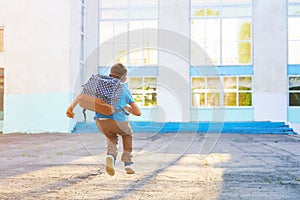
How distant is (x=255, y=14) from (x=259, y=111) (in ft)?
15.9

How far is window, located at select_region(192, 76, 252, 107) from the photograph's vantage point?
22.1 metres

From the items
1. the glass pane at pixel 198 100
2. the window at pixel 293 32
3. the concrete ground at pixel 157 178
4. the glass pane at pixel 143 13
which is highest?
the glass pane at pixel 143 13

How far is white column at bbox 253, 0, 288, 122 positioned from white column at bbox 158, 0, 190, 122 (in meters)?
3.48

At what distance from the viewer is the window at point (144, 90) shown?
22641 millimetres

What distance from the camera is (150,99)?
2277 cm

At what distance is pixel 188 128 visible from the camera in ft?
66.4

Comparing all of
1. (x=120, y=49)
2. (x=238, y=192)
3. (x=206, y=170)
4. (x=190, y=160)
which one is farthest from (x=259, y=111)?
(x=238, y=192)

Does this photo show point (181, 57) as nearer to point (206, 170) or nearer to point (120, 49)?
point (120, 49)

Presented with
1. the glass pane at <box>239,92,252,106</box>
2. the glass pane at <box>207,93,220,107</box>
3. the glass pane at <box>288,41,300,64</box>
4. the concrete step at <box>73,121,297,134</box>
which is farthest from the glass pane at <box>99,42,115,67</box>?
the glass pane at <box>288,41,300,64</box>

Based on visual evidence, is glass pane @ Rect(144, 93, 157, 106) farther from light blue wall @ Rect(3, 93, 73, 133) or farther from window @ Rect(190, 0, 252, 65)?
light blue wall @ Rect(3, 93, 73, 133)

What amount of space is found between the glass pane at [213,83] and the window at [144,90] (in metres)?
2.78

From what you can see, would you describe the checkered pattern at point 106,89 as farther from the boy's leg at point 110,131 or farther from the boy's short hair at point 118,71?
the boy's leg at point 110,131

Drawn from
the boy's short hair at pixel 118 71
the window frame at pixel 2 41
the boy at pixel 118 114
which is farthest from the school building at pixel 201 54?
the boy's short hair at pixel 118 71

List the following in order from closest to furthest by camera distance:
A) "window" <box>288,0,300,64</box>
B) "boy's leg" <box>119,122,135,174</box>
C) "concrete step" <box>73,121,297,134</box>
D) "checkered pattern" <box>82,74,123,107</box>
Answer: "checkered pattern" <box>82,74,123,107</box> → "boy's leg" <box>119,122,135,174</box> → "concrete step" <box>73,121,297,134</box> → "window" <box>288,0,300,64</box>
